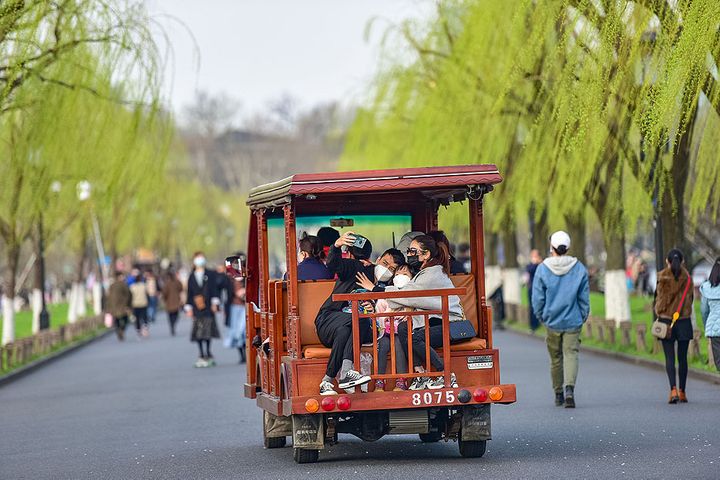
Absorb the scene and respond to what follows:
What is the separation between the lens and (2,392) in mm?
23344

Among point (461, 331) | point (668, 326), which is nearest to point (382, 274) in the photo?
point (461, 331)

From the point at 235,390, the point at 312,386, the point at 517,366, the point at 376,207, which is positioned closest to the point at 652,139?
the point at 376,207

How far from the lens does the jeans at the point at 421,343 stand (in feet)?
38.0

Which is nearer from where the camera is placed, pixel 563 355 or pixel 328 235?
pixel 328 235

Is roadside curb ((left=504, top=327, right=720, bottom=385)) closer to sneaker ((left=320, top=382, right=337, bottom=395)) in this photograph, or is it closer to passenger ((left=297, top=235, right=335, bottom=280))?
passenger ((left=297, top=235, right=335, bottom=280))

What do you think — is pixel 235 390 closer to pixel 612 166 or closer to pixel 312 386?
pixel 612 166

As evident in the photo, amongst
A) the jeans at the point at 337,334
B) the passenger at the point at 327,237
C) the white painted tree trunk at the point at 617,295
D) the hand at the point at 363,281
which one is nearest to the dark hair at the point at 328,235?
the passenger at the point at 327,237

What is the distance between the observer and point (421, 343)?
11570mm

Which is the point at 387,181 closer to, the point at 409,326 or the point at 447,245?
the point at 409,326

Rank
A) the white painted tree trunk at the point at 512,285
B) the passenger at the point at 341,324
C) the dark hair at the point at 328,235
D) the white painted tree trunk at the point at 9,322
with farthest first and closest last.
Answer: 1. the white painted tree trunk at the point at 512,285
2. the white painted tree trunk at the point at 9,322
3. the dark hair at the point at 328,235
4. the passenger at the point at 341,324

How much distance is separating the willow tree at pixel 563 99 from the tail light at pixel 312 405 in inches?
143

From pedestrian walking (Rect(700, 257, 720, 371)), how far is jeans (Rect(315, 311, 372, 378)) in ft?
19.7

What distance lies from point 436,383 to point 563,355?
447 cm

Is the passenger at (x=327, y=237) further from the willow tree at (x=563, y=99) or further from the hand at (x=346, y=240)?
the willow tree at (x=563, y=99)
